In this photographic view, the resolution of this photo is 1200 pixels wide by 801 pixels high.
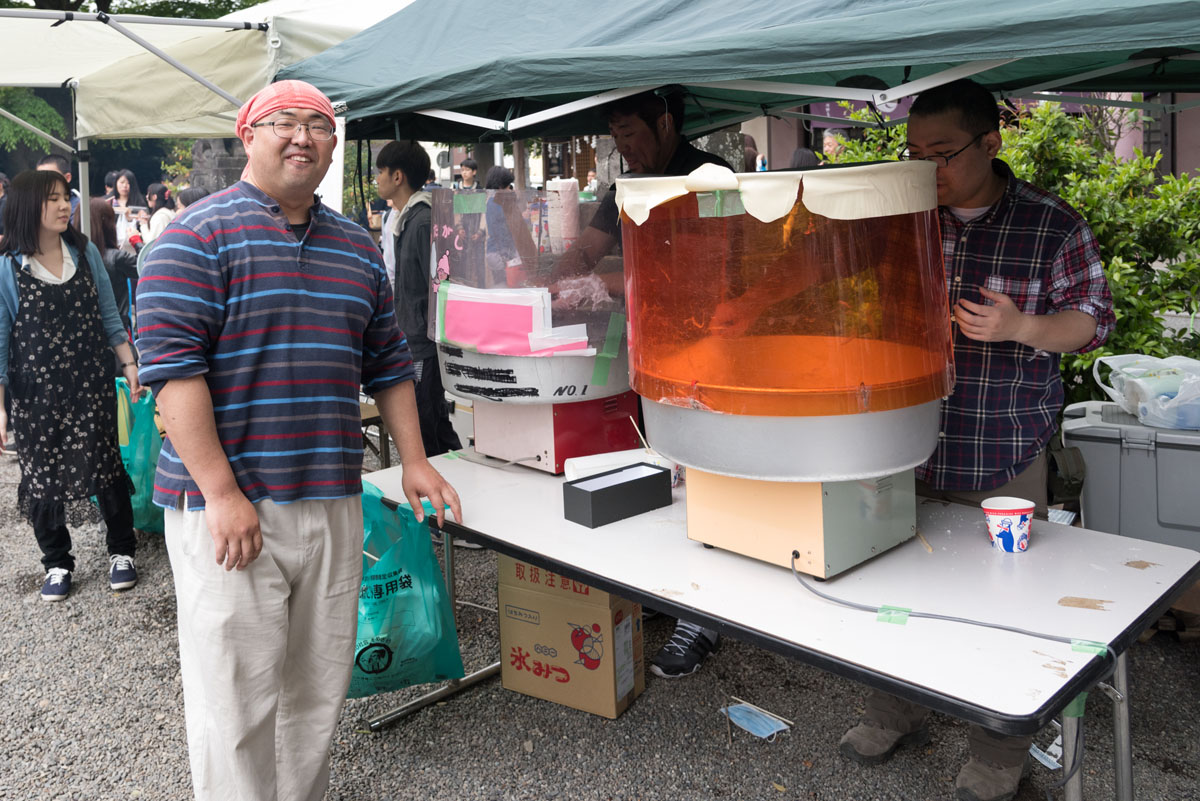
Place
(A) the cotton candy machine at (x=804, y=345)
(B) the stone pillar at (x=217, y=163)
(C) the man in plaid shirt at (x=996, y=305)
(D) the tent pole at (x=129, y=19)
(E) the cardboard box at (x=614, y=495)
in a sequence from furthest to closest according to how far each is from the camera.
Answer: (B) the stone pillar at (x=217, y=163) → (D) the tent pole at (x=129, y=19) → (E) the cardboard box at (x=614, y=495) → (C) the man in plaid shirt at (x=996, y=305) → (A) the cotton candy machine at (x=804, y=345)

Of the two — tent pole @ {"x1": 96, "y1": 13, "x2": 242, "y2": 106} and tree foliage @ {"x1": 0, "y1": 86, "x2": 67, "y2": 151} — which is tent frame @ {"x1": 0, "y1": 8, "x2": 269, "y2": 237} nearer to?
tent pole @ {"x1": 96, "y1": 13, "x2": 242, "y2": 106}

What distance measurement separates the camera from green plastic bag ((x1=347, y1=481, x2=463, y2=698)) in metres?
2.61

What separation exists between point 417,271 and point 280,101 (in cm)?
227

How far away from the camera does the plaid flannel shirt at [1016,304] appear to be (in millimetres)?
2268

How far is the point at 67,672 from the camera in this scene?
11.7ft

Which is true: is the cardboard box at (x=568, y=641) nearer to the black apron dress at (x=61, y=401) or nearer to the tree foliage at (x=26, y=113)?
the black apron dress at (x=61, y=401)

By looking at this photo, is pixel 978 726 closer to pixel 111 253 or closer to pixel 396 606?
pixel 396 606

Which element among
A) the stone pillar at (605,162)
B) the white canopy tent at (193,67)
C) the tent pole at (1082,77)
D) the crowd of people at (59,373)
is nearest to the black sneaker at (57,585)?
the crowd of people at (59,373)

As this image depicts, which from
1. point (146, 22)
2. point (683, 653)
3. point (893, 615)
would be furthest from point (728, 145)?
point (893, 615)

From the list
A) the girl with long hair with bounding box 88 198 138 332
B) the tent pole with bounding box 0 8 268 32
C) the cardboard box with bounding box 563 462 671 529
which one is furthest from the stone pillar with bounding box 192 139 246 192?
the cardboard box with bounding box 563 462 671 529

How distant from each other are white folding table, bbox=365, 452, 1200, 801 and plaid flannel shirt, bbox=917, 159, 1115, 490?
0.55 ft

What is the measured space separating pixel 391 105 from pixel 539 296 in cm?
88

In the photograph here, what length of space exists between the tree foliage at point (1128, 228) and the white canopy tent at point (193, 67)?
10.1 ft

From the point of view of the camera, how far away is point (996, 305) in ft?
7.02
